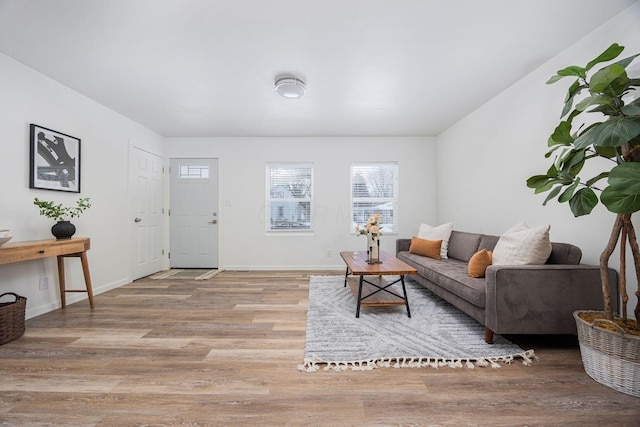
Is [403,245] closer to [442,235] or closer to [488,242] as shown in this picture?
[442,235]

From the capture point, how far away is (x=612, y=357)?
1479mm

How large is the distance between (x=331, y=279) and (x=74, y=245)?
3.05 metres

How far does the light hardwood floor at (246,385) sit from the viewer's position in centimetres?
132

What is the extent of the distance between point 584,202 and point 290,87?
101 inches

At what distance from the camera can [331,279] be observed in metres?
4.04

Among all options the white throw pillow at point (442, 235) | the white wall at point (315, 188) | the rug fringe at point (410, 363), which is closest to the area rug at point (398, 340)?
the rug fringe at point (410, 363)

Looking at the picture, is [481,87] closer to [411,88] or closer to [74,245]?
[411,88]

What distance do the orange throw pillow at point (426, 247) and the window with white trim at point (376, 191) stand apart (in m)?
1.22

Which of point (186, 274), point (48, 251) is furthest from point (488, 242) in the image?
point (186, 274)

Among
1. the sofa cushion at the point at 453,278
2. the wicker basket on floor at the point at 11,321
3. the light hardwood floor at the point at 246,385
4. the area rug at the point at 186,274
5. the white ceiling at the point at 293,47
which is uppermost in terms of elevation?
the white ceiling at the point at 293,47

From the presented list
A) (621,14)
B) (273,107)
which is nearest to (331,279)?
(273,107)

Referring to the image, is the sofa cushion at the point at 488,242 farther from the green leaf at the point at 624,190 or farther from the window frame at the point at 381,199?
the window frame at the point at 381,199

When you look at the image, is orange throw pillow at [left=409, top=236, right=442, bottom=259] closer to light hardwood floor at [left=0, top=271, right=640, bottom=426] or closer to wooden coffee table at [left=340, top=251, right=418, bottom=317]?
wooden coffee table at [left=340, top=251, right=418, bottom=317]

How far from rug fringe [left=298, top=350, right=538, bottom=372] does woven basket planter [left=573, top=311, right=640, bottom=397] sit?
323 millimetres
